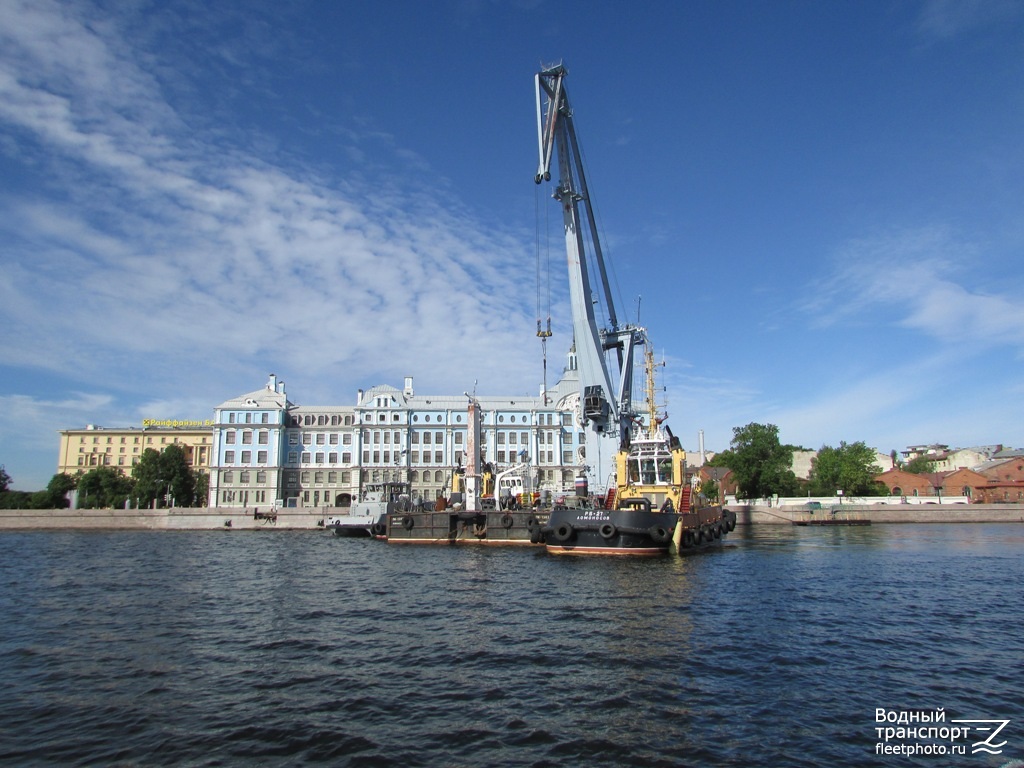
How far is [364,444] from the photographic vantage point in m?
81.9

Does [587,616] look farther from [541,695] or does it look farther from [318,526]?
[318,526]

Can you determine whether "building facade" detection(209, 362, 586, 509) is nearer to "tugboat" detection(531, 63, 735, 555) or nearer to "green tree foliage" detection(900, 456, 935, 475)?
"tugboat" detection(531, 63, 735, 555)

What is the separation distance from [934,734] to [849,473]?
8215cm

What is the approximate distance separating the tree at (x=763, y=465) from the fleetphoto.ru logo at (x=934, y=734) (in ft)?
260

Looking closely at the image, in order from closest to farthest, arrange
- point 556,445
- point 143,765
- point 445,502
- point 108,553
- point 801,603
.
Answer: point 143,765 < point 801,603 < point 108,553 < point 445,502 < point 556,445

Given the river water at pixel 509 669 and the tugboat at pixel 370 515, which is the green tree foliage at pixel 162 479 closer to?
the tugboat at pixel 370 515

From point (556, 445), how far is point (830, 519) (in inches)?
1280

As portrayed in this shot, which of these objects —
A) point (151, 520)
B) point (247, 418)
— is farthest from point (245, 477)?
point (151, 520)

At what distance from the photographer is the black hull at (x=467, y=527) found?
42.6 meters

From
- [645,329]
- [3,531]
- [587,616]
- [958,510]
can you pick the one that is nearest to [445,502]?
[645,329]

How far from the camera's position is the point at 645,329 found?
2160 inches

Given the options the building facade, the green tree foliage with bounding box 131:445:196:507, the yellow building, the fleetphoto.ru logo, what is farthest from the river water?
the yellow building

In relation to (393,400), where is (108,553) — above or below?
below

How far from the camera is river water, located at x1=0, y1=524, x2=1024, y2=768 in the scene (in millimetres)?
9047
